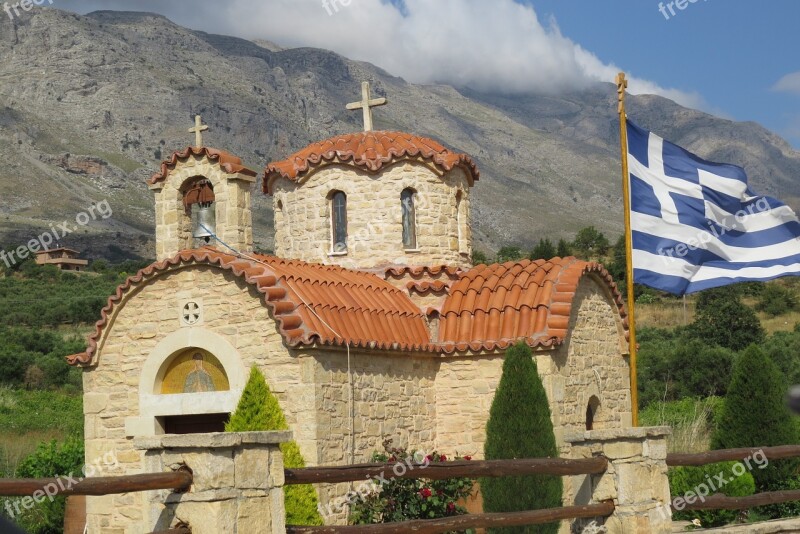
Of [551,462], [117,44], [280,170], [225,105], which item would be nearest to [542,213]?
[225,105]

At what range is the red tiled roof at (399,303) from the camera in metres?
13.5

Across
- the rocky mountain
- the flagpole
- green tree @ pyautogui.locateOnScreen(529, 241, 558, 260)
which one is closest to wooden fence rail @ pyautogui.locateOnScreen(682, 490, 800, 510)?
the flagpole

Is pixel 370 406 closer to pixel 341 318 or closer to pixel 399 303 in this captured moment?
pixel 341 318

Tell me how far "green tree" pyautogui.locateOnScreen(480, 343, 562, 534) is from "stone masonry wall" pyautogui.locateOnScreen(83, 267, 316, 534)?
7.99ft

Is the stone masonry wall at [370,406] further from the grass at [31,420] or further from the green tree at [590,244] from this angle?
A: the green tree at [590,244]

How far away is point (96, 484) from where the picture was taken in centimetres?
648

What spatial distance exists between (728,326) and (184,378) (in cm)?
2923

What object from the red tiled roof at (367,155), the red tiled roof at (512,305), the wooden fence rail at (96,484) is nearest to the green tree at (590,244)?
the red tiled roof at (367,155)

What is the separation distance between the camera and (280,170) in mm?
17938

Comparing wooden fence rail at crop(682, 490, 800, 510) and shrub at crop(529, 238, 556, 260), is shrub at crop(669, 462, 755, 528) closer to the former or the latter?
wooden fence rail at crop(682, 490, 800, 510)

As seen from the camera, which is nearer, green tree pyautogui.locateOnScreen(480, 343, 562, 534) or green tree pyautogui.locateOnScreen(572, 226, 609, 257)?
green tree pyautogui.locateOnScreen(480, 343, 562, 534)

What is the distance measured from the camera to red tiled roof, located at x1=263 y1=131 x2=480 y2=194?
1744 cm

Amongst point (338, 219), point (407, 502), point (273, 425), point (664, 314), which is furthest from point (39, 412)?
point (664, 314)

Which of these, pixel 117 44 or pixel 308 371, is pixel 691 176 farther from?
pixel 117 44
